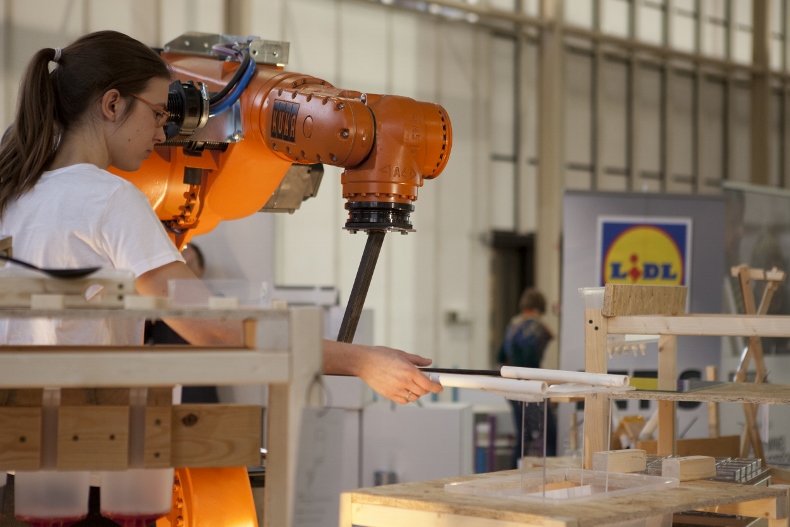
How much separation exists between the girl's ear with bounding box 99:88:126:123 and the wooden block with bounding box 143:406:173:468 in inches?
23.3

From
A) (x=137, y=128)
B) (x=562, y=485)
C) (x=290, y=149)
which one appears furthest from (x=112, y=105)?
(x=562, y=485)

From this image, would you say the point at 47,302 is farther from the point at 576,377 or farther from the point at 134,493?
the point at 576,377

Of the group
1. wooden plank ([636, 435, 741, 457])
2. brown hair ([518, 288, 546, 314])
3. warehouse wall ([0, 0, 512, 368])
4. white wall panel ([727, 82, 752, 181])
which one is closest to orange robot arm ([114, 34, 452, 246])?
wooden plank ([636, 435, 741, 457])

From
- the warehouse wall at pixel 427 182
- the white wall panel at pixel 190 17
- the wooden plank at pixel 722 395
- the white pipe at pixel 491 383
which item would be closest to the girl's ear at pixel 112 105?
the white pipe at pixel 491 383

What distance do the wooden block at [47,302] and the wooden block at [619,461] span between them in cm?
119

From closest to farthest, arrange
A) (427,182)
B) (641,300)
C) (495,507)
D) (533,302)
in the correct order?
(495,507), (641,300), (533,302), (427,182)

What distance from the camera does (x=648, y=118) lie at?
12984 millimetres

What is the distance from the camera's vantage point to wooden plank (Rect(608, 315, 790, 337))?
2.25m

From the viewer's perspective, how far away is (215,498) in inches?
65.2

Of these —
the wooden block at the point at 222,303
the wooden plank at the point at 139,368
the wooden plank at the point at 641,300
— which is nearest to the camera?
the wooden plank at the point at 139,368

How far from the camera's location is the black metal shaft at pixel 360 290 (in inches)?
77.0

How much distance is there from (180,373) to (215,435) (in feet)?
0.74

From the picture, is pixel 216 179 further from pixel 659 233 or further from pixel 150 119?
pixel 659 233

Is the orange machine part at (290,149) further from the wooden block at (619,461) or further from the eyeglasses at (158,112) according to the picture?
the wooden block at (619,461)
